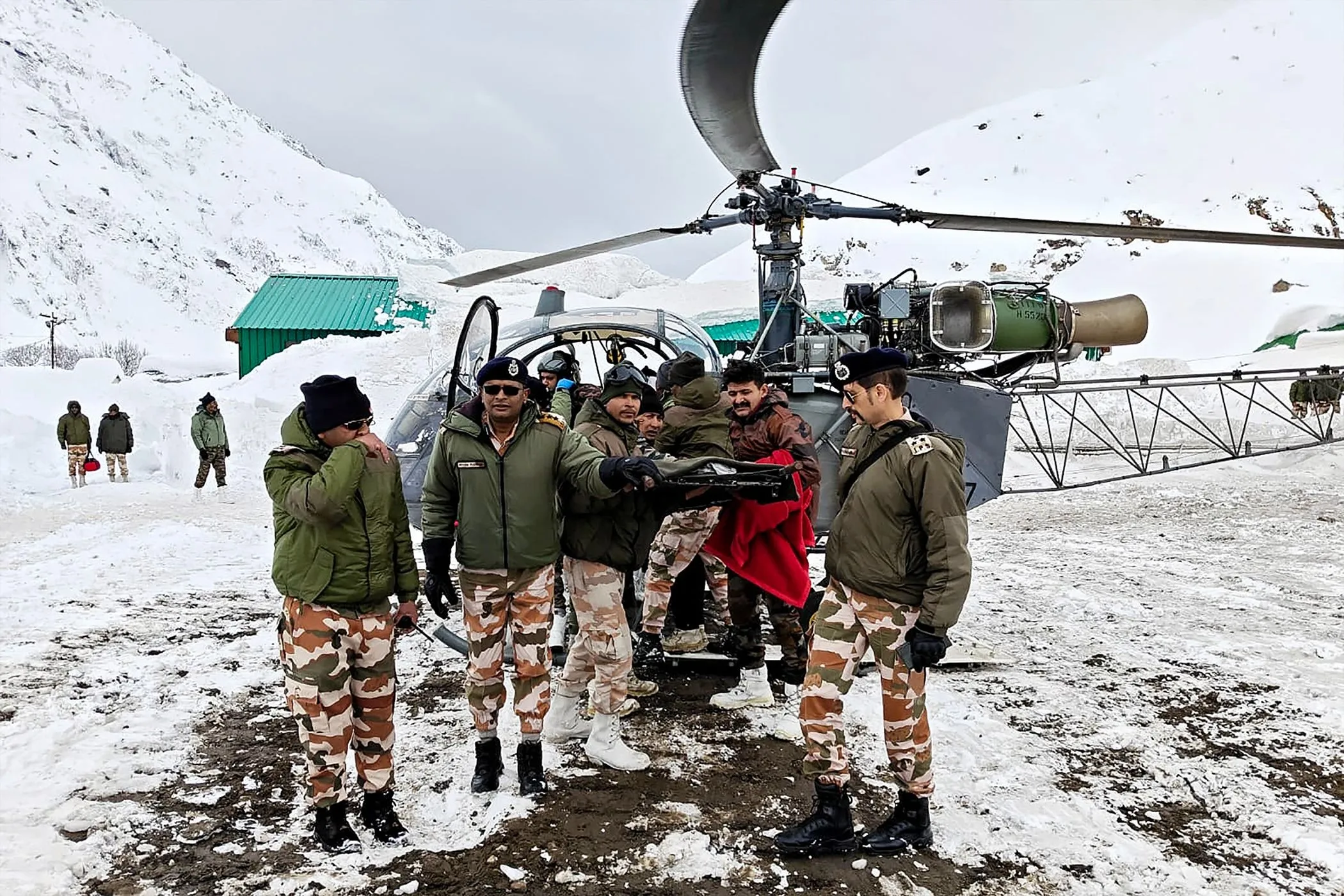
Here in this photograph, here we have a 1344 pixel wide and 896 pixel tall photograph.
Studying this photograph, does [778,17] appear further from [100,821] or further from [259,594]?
[259,594]

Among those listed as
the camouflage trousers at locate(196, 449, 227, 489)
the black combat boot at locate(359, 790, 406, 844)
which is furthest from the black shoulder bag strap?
the camouflage trousers at locate(196, 449, 227, 489)

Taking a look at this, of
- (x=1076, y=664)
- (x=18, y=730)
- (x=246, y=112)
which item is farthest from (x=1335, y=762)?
(x=246, y=112)

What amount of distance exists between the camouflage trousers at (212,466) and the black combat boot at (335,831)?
990cm

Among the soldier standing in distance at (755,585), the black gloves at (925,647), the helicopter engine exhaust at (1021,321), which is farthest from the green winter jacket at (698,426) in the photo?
the helicopter engine exhaust at (1021,321)

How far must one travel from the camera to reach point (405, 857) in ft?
9.26

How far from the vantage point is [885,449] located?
2881mm

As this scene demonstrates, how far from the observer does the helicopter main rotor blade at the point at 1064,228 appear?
517 centimetres

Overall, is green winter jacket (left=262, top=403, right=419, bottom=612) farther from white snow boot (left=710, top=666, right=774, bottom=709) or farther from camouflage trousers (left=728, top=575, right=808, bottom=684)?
camouflage trousers (left=728, top=575, right=808, bottom=684)

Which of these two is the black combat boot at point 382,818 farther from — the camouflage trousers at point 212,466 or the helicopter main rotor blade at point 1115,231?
the camouflage trousers at point 212,466

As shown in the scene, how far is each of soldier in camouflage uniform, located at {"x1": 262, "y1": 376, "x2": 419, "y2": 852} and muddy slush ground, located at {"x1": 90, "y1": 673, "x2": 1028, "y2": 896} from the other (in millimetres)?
281

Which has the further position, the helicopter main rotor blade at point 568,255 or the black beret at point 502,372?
the helicopter main rotor blade at point 568,255

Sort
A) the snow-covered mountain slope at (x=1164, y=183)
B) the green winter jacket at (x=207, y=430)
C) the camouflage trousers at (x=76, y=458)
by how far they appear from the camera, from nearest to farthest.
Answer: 1. the green winter jacket at (x=207, y=430)
2. the camouflage trousers at (x=76, y=458)
3. the snow-covered mountain slope at (x=1164, y=183)

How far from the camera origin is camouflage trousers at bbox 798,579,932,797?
2844 millimetres

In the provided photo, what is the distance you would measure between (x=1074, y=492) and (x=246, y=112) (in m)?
188
